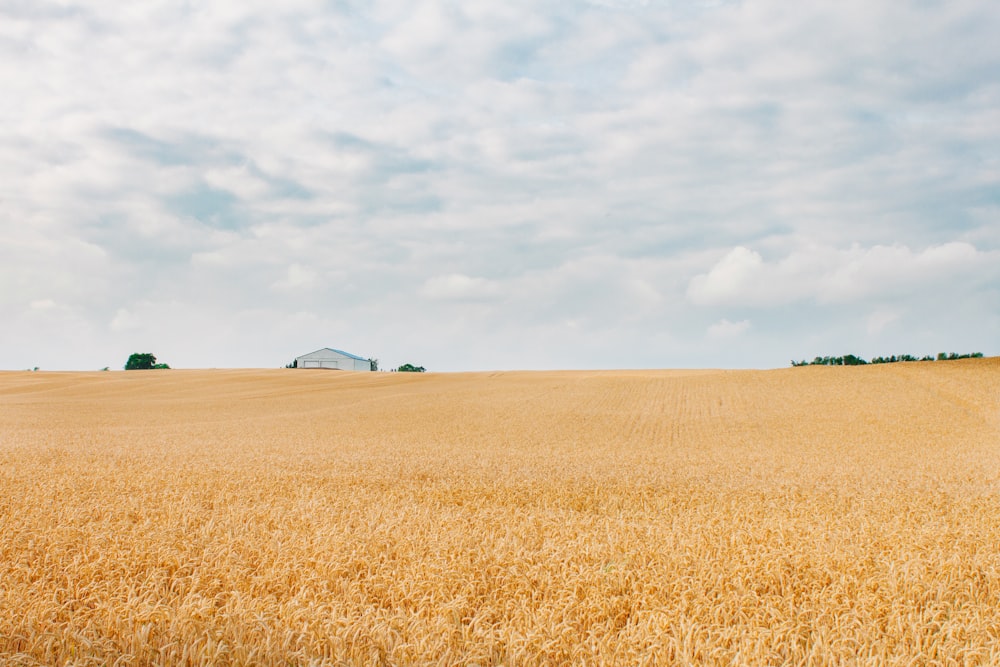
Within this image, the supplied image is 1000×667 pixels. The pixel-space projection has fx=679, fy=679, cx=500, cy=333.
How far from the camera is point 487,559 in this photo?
6477 millimetres

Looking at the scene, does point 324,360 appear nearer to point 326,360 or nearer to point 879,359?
point 326,360

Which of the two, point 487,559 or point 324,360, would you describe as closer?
point 487,559

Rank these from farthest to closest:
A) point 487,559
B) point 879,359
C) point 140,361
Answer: point 140,361, point 879,359, point 487,559

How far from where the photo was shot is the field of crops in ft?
15.8

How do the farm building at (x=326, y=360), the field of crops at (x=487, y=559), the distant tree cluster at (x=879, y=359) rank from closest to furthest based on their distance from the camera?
the field of crops at (x=487, y=559) → the distant tree cluster at (x=879, y=359) → the farm building at (x=326, y=360)

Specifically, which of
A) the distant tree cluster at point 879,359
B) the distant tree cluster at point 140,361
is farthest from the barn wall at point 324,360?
the distant tree cluster at point 879,359

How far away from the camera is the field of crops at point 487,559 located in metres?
4.82

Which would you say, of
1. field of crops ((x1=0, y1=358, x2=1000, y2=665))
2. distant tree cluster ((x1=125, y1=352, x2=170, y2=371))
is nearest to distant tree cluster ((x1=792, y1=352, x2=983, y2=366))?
field of crops ((x1=0, y1=358, x2=1000, y2=665))

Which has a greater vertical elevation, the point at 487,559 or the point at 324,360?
the point at 324,360

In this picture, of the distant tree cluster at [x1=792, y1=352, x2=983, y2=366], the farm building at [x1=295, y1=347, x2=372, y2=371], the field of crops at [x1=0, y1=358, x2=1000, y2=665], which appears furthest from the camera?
the farm building at [x1=295, y1=347, x2=372, y2=371]

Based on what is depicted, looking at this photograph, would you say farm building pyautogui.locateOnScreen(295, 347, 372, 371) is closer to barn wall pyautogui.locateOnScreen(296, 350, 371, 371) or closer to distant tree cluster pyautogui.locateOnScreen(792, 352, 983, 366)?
barn wall pyautogui.locateOnScreen(296, 350, 371, 371)

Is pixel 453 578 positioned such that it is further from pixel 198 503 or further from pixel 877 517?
pixel 877 517

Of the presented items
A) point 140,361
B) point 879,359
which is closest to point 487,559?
point 879,359

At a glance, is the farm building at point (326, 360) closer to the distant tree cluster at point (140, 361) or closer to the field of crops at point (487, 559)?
the distant tree cluster at point (140, 361)
